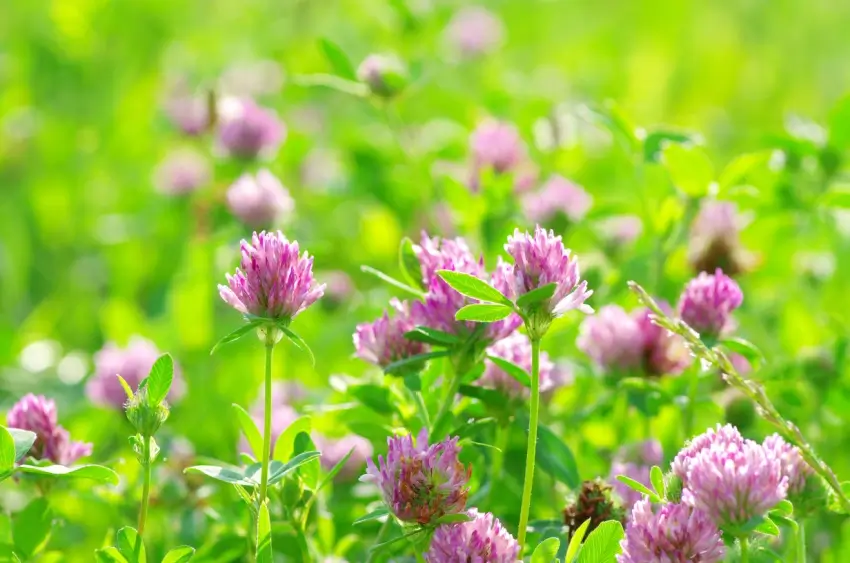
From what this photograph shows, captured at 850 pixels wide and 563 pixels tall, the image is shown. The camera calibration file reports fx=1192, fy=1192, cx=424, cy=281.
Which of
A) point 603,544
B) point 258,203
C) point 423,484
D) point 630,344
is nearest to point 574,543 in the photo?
point 603,544

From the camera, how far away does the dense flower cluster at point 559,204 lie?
6.05ft

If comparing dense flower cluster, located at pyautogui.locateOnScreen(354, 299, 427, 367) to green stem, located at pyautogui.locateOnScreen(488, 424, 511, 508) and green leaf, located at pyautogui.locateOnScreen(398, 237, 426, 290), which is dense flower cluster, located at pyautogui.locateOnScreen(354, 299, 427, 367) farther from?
green stem, located at pyautogui.locateOnScreen(488, 424, 511, 508)

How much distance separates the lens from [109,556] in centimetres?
102

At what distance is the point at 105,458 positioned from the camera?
1.77 meters

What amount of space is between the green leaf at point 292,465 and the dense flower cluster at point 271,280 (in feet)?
0.40

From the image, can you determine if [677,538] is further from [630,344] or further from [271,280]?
[630,344]

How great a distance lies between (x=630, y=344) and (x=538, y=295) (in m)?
0.50

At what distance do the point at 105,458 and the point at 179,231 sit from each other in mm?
Result: 913

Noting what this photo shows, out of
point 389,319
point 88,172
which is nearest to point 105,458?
point 389,319

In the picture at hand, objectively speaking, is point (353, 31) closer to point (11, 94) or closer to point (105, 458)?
point (11, 94)

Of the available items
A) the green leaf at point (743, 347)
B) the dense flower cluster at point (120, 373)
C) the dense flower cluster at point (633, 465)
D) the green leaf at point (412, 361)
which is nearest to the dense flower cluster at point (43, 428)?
the green leaf at point (412, 361)

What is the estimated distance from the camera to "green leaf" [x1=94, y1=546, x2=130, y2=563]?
1.01 m

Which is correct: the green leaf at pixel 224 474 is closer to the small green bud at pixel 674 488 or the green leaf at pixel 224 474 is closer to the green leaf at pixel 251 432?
the green leaf at pixel 251 432

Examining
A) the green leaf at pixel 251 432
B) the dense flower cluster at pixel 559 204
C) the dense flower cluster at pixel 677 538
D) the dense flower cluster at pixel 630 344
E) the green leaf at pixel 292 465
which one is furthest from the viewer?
the dense flower cluster at pixel 559 204
